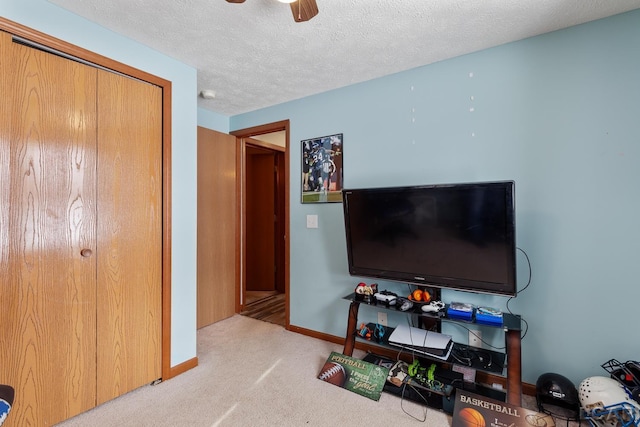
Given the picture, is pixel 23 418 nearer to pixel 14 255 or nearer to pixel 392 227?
pixel 14 255

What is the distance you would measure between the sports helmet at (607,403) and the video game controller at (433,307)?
82 cm

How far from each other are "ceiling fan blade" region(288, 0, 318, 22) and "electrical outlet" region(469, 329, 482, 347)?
233 centimetres

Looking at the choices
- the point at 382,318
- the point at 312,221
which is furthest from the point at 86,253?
the point at 382,318

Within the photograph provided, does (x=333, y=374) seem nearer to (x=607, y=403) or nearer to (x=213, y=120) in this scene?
(x=607, y=403)

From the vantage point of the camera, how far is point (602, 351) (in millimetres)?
1785

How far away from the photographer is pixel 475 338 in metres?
2.15

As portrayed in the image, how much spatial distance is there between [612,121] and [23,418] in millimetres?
3746

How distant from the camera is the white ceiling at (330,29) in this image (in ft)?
5.47

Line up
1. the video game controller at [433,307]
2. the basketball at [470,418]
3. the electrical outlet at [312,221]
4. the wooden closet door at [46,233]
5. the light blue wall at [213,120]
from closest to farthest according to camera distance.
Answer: the wooden closet door at [46,233]
the basketball at [470,418]
the video game controller at [433,307]
the electrical outlet at [312,221]
the light blue wall at [213,120]

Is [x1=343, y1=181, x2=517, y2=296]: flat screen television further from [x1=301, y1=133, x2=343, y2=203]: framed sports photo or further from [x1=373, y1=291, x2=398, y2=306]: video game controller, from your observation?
[x1=301, y1=133, x2=343, y2=203]: framed sports photo

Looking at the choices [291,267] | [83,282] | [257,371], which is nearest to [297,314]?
[291,267]

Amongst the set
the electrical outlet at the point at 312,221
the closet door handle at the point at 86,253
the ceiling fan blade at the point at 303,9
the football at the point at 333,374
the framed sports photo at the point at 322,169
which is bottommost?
the football at the point at 333,374

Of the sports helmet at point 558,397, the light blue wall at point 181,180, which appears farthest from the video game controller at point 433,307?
the light blue wall at point 181,180

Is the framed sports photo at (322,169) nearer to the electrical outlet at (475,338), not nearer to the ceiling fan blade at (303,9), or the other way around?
the ceiling fan blade at (303,9)
